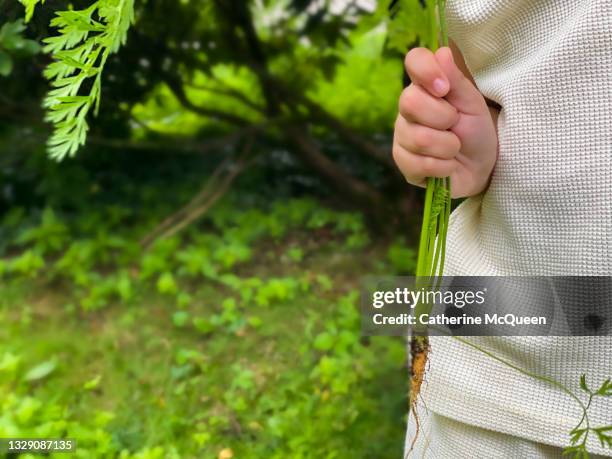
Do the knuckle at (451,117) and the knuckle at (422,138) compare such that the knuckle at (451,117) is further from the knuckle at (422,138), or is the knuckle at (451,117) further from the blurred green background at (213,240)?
the blurred green background at (213,240)

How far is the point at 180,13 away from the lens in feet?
6.82

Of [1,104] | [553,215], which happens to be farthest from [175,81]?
[553,215]

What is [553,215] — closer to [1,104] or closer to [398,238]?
[398,238]

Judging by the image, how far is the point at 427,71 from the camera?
0.78 metres

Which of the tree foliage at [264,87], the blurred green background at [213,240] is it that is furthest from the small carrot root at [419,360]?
the tree foliage at [264,87]

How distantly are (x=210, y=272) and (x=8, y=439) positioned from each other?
847 millimetres

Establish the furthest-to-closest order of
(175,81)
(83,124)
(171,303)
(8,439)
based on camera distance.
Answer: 1. (175,81)
2. (171,303)
3. (8,439)
4. (83,124)

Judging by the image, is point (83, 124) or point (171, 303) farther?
point (171, 303)

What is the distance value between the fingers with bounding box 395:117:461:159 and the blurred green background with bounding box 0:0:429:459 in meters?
0.32

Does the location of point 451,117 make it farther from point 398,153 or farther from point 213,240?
point 213,240

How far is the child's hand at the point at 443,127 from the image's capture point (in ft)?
2.60

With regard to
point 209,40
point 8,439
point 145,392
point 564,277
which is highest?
point 209,40

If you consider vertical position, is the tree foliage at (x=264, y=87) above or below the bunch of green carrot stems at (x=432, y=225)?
above

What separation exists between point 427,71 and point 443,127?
8 cm
